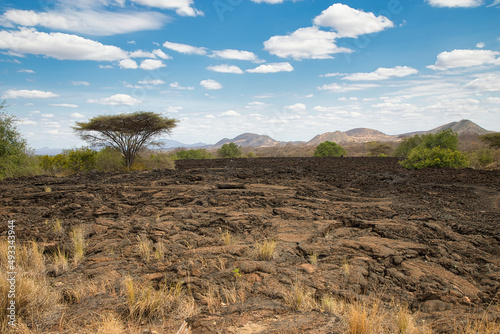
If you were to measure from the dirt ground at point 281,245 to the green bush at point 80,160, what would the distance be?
10.2 m

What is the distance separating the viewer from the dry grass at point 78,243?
16.5 feet

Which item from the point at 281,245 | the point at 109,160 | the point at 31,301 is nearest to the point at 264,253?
the point at 281,245

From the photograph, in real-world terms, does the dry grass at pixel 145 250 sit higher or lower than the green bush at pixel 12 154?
lower

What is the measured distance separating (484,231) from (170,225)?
285 inches

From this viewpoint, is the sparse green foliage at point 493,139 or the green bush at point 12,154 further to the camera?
the sparse green foliage at point 493,139

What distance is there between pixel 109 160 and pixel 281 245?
19297 millimetres

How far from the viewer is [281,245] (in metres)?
5.66

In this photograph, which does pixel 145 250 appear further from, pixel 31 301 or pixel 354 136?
pixel 354 136

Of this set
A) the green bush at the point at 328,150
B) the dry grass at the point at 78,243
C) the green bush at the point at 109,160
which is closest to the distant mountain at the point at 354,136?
the green bush at the point at 328,150

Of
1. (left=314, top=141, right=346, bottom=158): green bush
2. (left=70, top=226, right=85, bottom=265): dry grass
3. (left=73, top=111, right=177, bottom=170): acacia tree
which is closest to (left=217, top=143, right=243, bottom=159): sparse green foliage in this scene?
(left=314, top=141, right=346, bottom=158): green bush

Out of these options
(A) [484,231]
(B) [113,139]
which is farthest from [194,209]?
(B) [113,139]

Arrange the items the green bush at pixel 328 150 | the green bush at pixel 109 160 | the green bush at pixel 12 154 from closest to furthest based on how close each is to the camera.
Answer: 1. the green bush at pixel 12 154
2. the green bush at pixel 109 160
3. the green bush at pixel 328 150

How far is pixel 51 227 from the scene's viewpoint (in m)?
6.66

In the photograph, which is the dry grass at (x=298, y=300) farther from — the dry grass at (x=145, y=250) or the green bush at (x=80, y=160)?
the green bush at (x=80, y=160)
